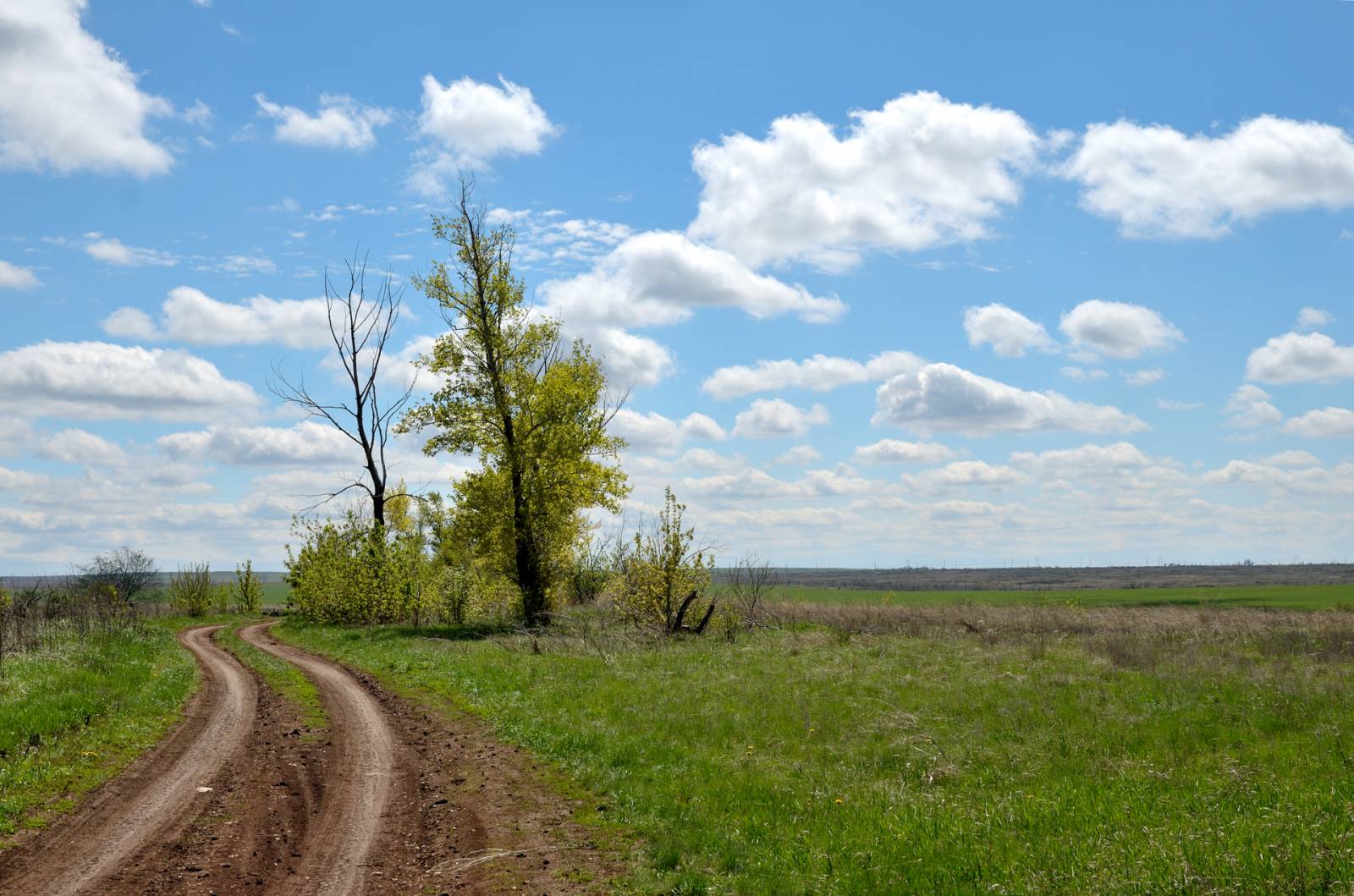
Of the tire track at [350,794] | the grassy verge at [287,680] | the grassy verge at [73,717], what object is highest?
the grassy verge at [73,717]

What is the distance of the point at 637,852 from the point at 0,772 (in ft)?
31.6

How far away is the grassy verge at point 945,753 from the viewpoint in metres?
8.93

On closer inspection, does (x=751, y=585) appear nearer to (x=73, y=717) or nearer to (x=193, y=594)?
(x=73, y=717)

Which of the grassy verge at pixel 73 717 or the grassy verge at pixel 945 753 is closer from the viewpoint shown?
the grassy verge at pixel 945 753

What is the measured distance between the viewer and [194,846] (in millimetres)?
10523

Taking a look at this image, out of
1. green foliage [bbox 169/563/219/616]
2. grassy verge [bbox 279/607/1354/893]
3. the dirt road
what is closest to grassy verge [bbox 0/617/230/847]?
the dirt road

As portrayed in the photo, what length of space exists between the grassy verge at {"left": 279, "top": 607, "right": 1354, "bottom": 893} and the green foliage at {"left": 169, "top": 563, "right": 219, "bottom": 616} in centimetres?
4524

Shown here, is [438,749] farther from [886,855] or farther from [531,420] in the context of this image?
[531,420]

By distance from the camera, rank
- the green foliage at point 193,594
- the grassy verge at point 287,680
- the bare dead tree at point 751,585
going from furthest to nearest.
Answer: the green foliage at point 193,594
the bare dead tree at point 751,585
the grassy verge at point 287,680

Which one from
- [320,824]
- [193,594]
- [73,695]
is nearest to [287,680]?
[73,695]

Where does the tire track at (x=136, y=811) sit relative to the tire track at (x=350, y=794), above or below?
above

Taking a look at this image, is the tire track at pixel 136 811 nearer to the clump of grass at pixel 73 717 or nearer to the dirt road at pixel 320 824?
the dirt road at pixel 320 824

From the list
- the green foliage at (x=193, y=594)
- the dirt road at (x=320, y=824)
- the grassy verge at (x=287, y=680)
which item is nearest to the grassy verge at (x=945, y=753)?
Result: the dirt road at (x=320, y=824)

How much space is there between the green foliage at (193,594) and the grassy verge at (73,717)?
145ft
